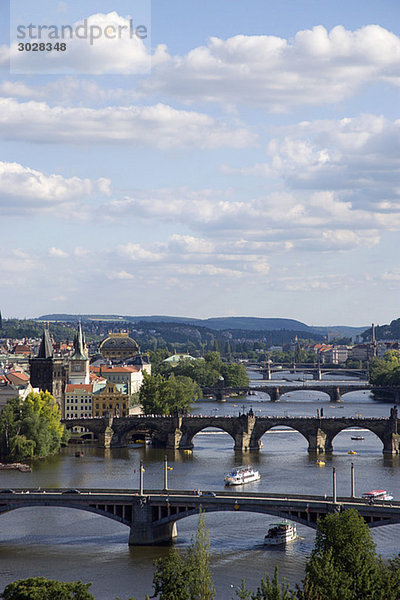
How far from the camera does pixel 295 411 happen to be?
139250mm

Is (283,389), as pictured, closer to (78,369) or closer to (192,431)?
(78,369)

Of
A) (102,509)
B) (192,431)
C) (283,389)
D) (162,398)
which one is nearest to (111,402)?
(162,398)

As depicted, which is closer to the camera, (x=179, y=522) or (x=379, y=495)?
(x=179, y=522)

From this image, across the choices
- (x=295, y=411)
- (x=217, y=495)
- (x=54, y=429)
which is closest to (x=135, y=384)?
(x=295, y=411)

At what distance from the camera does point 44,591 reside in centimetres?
4206

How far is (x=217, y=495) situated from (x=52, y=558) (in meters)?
11.1

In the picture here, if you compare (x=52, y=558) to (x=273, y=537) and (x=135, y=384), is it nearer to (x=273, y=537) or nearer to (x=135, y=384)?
(x=273, y=537)

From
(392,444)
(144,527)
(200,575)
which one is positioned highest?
(392,444)

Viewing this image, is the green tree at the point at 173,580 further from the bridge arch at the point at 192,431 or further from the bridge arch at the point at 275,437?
the bridge arch at the point at 192,431

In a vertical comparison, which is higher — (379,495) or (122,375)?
(122,375)

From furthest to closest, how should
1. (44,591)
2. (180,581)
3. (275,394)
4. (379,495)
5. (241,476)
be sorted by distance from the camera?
(275,394), (241,476), (379,495), (180,581), (44,591)

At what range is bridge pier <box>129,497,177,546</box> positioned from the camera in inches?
2426

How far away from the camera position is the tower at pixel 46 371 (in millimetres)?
118062

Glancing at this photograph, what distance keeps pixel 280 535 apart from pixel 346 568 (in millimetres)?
14725
